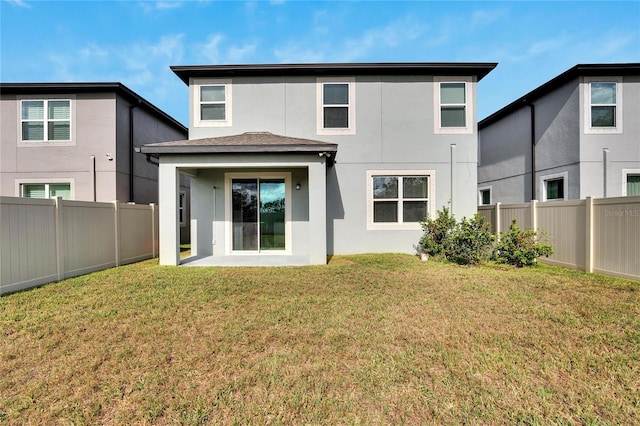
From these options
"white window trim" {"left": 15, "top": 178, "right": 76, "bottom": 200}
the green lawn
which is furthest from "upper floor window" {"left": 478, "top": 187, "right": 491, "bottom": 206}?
"white window trim" {"left": 15, "top": 178, "right": 76, "bottom": 200}

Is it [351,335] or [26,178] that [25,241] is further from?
[26,178]

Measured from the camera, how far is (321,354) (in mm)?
3020

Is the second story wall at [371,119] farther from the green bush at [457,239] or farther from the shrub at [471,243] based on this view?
the shrub at [471,243]

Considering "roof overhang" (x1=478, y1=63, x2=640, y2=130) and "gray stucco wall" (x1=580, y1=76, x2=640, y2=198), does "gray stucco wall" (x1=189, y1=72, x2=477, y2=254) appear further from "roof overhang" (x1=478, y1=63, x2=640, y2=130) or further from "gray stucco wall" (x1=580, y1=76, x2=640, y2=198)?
"gray stucco wall" (x1=580, y1=76, x2=640, y2=198)

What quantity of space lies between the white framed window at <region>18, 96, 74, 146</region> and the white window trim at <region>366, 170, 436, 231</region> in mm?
10928

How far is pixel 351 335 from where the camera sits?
3463mm

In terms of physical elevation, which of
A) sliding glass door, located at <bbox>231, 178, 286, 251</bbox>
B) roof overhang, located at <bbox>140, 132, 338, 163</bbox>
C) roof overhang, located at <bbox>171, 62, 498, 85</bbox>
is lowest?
sliding glass door, located at <bbox>231, 178, 286, 251</bbox>

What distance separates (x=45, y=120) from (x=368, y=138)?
1165 centimetres

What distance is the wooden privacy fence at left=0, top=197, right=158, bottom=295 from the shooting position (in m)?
5.14

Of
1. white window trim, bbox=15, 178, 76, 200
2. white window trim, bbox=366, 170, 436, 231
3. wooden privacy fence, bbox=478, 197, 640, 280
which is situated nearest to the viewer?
wooden privacy fence, bbox=478, 197, 640, 280

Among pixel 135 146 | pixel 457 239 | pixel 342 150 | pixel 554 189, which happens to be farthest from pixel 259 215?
pixel 554 189

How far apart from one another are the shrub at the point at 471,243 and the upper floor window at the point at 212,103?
803 cm

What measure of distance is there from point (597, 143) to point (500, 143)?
159 inches

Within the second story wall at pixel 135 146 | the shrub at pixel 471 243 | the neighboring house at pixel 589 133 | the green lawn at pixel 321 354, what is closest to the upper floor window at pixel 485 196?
the neighboring house at pixel 589 133
